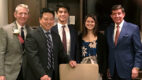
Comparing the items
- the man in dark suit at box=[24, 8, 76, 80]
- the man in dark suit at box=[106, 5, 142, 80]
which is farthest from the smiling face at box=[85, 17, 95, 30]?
the man in dark suit at box=[24, 8, 76, 80]

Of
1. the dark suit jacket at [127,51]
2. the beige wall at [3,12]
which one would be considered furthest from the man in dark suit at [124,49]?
the beige wall at [3,12]

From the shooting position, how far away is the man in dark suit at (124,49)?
2.35 metres

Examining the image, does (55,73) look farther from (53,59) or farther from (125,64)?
(125,64)

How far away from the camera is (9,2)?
3.19 meters

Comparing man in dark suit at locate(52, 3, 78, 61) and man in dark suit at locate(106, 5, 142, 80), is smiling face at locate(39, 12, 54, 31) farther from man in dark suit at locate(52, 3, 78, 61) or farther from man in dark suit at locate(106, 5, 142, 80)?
man in dark suit at locate(106, 5, 142, 80)

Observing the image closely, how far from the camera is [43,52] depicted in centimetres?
201

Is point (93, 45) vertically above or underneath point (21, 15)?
underneath

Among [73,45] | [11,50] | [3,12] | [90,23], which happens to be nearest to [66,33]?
[73,45]

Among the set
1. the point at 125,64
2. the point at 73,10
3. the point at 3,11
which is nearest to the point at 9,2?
the point at 3,11

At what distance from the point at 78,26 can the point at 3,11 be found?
1230mm

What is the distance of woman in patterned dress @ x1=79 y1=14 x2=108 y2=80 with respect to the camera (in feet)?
8.02

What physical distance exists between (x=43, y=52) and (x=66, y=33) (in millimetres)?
646

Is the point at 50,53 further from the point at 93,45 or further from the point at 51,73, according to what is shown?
the point at 93,45

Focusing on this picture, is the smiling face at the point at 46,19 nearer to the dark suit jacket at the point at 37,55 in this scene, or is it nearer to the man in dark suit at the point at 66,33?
the dark suit jacket at the point at 37,55
